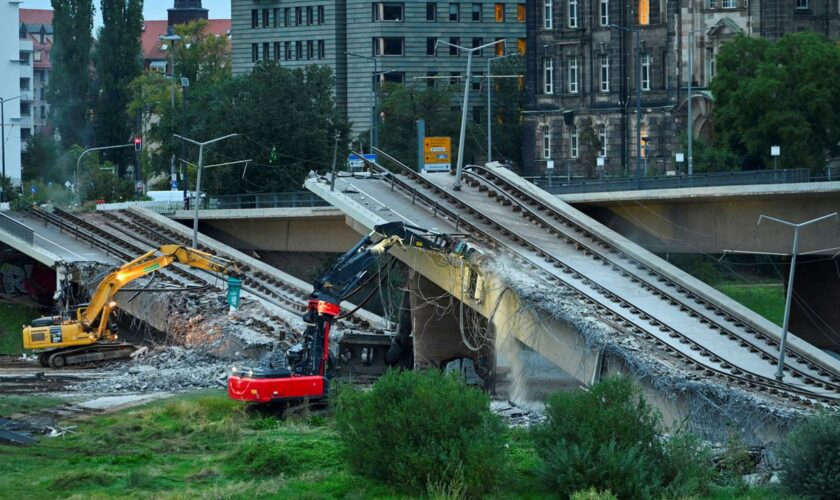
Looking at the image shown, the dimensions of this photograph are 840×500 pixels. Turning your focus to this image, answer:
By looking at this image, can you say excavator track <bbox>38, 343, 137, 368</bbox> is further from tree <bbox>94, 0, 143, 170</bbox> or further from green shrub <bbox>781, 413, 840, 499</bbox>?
tree <bbox>94, 0, 143, 170</bbox>

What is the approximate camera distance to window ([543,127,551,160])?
124188mm

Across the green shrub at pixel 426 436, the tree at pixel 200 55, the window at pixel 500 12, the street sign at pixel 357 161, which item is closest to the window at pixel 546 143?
the window at pixel 500 12

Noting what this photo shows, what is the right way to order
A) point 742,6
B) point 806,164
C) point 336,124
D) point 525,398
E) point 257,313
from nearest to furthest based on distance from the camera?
point 525,398 → point 257,313 → point 806,164 → point 336,124 → point 742,6

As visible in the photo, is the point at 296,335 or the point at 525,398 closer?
the point at 525,398

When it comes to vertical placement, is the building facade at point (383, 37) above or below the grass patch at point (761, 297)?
above

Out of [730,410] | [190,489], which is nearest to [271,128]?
[730,410]

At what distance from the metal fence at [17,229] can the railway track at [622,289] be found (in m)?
16.8

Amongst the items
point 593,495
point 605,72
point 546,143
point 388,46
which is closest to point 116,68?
point 388,46

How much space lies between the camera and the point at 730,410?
45.5 m

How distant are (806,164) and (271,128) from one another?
2838cm

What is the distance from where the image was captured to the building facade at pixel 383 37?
488 feet

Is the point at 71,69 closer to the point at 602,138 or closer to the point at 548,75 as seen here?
the point at 548,75

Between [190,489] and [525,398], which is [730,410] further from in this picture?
[190,489]

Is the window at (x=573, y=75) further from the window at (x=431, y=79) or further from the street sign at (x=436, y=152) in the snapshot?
the street sign at (x=436, y=152)
